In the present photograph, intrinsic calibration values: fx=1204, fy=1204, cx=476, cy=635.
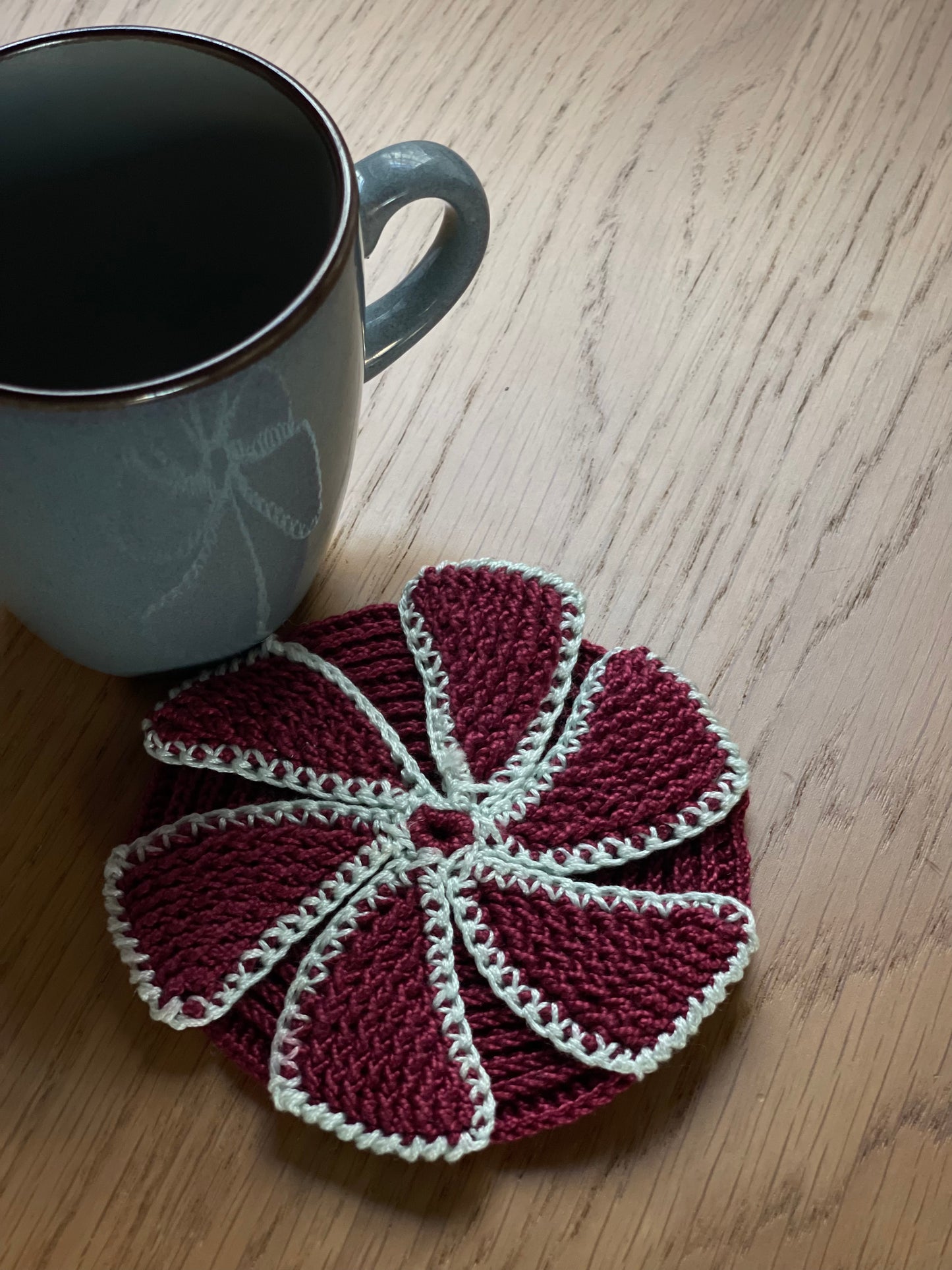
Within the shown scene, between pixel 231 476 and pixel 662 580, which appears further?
pixel 662 580

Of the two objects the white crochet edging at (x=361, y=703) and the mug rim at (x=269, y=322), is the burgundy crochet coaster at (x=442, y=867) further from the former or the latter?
the mug rim at (x=269, y=322)

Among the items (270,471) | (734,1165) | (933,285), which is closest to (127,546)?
(270,471)

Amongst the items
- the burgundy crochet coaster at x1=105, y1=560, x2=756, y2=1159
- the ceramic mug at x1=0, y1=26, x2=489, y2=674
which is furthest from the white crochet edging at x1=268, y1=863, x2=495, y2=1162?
the ceramic mug at x1=0, y1=26, x2=489, y2=674

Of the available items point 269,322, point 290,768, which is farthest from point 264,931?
point 269,322

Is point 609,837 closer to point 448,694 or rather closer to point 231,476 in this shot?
point 448,694

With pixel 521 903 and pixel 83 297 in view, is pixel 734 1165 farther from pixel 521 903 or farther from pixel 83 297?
pixel 83 297

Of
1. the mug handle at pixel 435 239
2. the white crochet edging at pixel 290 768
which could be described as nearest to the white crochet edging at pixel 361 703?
the white crochet edging at pixel 290 768

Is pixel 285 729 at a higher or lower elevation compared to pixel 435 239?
lower
